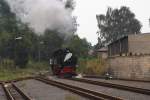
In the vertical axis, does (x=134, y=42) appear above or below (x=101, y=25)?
below

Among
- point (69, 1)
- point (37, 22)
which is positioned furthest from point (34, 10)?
point (69, 1)

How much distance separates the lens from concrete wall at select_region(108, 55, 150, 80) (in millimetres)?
32394

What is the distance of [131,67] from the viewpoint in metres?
34.9

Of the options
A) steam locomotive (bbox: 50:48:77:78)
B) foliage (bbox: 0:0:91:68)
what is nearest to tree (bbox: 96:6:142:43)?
foliage (bbox: 0:0:91:68)

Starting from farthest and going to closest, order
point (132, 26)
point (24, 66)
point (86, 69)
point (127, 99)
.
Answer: point (132, 26) < point (24, 66) < point (86, 69) < point (127, 99)

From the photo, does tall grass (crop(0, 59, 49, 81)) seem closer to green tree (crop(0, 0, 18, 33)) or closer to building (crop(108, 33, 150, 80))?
green tree (crop(0, 0, 18, 33))

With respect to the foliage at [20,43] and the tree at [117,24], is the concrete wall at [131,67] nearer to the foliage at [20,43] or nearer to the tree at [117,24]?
the foliage at [20,43]

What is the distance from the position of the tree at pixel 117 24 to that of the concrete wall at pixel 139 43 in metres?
62.4

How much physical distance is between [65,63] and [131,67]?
911 cm

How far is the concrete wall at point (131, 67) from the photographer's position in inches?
1275

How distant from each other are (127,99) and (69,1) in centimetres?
2813

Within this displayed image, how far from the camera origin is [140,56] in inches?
1300

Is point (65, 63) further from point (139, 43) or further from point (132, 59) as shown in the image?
point (139, 43)

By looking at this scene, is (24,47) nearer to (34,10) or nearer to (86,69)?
(86,69)
